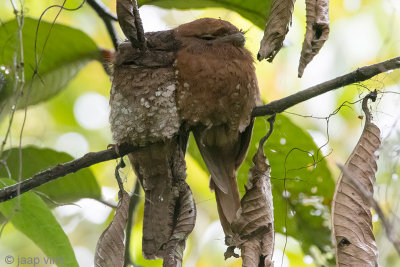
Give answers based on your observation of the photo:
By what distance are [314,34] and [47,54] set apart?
1615 millimetres

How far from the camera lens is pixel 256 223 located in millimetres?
2029

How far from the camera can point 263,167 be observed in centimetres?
209

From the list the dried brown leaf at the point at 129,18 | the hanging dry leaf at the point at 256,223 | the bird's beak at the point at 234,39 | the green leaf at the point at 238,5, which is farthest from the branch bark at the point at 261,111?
the green leaf at the point at 238,5

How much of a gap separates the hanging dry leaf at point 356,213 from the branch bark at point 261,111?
233mm

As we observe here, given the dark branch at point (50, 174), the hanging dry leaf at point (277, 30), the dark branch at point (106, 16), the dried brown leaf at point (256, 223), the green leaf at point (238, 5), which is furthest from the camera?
the dark branch at point (106, 16)

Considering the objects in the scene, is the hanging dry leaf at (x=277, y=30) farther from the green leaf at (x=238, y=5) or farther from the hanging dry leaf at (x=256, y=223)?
the green leaf at (x=238, y=5)

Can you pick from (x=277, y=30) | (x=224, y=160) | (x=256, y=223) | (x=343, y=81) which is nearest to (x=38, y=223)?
(x=224, y=160)

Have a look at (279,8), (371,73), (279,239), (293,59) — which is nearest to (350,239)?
(371,73)

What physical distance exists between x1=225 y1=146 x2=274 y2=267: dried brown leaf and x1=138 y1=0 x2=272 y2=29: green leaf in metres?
1.00

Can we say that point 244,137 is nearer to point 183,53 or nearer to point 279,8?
point 183,53

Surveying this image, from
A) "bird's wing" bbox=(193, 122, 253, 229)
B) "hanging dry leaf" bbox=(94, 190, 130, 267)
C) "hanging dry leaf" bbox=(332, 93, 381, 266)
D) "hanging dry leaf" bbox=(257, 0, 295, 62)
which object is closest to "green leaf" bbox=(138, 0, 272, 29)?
"bird's wing" bbox=(193, 122, 253, 229)

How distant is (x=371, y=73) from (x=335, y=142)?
7.97 feet

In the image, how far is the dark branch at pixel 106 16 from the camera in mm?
3037

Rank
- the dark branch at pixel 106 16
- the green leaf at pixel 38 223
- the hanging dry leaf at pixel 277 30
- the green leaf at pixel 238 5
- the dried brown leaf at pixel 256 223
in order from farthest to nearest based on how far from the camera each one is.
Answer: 1. the dark branch at pixel 106 16
2. the green leaf at pixel 238 5
3. the green leaf at pixel 38 223
4. the hanging dry leaf at pixel 277 30
5. the dried brown leaf at pixel 256 223
